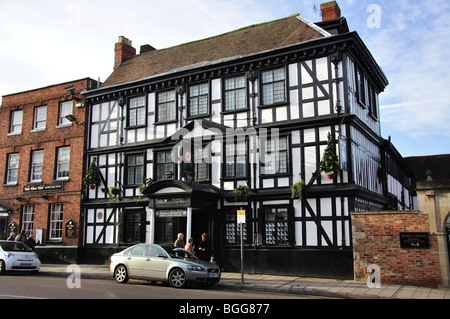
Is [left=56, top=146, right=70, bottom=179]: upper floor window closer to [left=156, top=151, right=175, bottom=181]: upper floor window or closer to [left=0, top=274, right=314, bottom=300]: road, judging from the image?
[left=156, top=151, right=175, bottom=181]: upper floor window

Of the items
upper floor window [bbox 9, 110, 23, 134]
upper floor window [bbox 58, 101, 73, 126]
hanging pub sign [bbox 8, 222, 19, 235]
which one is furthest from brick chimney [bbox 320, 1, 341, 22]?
hanging pub sign [bbox 8, 222, 19, 235]

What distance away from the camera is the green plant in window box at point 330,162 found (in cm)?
Result: 1567

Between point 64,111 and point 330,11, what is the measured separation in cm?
1580

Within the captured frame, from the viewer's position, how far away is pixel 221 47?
21406 millimetres

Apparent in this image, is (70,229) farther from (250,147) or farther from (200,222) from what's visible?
(250,147)

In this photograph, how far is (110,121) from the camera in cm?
2248

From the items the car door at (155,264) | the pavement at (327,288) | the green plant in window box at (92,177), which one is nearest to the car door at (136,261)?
the car door at (155,264)

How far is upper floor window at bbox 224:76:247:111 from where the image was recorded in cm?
1867

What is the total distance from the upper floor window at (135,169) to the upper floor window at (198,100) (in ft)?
12.0

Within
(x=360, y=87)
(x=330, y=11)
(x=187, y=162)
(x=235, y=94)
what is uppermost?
(x=330, y=11)

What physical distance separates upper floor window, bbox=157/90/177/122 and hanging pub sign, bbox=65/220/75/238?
7.45 m

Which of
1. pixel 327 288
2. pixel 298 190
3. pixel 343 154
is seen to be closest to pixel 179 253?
pixel 327 288

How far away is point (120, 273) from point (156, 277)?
1.63 metres
